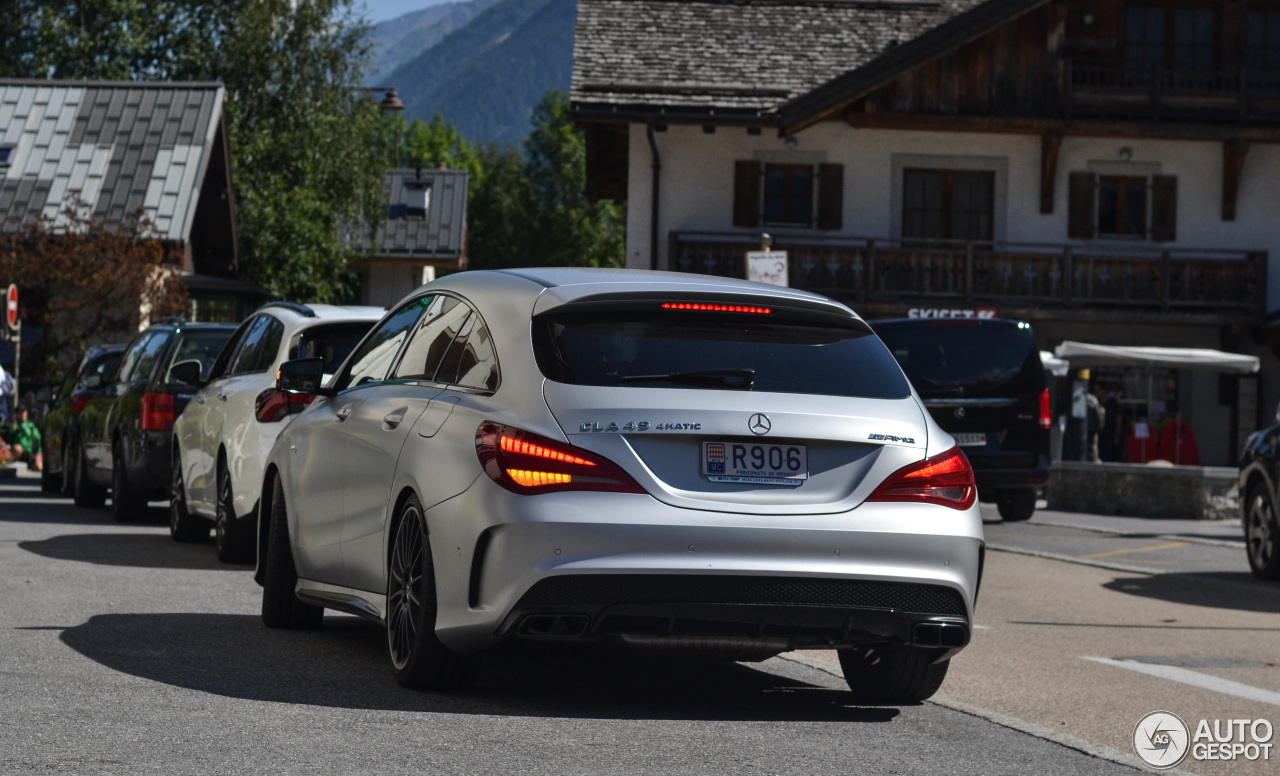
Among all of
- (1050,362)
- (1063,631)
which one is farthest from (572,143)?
(1063,631)

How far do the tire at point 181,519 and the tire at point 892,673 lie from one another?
23.9ft

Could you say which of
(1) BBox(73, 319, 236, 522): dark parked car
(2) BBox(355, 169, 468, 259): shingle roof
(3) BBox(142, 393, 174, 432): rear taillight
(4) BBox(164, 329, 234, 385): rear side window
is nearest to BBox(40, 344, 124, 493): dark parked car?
(1) BBox(73, 319, 236, 522): dark parked car

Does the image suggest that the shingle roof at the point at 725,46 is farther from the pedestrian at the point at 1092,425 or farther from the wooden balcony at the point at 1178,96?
the pedestrian at the point at 1092,425

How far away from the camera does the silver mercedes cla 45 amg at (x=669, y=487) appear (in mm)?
6168

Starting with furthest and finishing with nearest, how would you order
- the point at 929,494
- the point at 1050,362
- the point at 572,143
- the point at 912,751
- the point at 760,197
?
the point at 572,143 < the point at 760,197 < the point at 1050,362 < the point at 929,494 < the point at 912,751

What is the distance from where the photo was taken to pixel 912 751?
6098 millimetres

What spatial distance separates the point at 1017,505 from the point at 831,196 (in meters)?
14.7

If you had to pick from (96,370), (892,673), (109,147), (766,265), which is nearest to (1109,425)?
(766,265)

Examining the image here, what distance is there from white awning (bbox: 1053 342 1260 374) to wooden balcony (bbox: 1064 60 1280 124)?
17.4 feet

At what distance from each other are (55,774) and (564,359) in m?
2.17

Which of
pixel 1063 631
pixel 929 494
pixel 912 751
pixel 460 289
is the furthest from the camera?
pixel 1063 631

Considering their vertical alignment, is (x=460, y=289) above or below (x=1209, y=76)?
below

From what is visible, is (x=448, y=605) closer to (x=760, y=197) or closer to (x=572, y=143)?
(x=760, y=197)

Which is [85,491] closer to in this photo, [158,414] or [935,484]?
[158,414]
